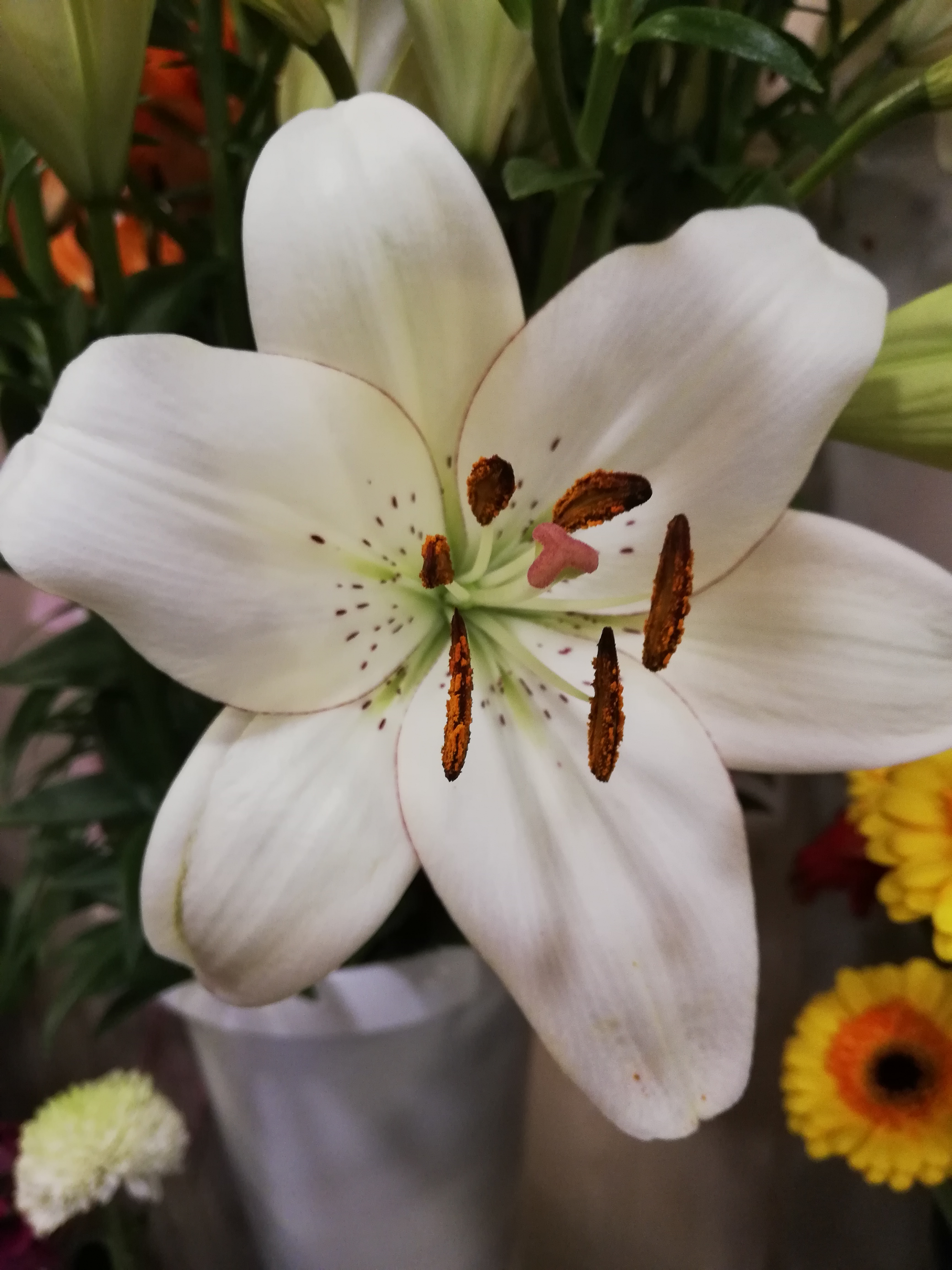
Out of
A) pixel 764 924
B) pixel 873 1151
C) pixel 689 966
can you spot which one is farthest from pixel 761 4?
pixel 764 924

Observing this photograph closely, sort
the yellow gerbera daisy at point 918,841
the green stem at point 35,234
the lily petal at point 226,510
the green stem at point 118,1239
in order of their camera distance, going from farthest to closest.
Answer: the green stem at point 118,1239 → the yellow gerbera daisy at point 918,841 → the green stem at point 35,234 → the lily petal at point 226,510

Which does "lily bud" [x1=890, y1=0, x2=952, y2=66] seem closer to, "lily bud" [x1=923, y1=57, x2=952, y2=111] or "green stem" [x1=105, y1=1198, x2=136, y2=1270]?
"lily bud" [x1=923, y1=57, x2=952, y2=111]

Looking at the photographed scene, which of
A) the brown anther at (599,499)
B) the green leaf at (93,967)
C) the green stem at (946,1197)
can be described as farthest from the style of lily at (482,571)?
the green stem at (946,1197)

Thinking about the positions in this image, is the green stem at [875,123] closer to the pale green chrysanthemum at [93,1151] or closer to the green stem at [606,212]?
the green stem at [606,212]

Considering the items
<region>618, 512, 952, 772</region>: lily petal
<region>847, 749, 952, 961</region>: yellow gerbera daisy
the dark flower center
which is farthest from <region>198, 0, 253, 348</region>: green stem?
the dark flower center

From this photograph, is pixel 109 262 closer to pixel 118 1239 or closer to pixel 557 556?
pixel 557 556

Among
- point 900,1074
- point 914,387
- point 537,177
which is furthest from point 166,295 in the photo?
point 900,1074


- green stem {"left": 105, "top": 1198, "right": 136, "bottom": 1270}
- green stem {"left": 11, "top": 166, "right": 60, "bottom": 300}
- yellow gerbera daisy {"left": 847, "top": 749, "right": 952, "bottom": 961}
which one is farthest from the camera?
green stem {"left": 105, "top": 1198, "right": 136, "bottom": 1270}
